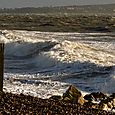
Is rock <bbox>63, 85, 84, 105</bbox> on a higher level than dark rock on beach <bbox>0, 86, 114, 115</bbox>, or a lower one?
lower

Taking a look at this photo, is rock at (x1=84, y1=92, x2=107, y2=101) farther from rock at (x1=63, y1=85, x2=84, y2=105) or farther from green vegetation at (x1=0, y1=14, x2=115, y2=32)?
green vegetation at (x1=0, y1=14, x2=115, y2=32)

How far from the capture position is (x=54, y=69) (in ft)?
70.7

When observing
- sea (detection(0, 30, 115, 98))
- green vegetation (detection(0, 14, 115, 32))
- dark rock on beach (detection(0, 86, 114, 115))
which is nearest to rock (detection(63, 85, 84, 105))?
sea (detection(0, 30, 115, 98))

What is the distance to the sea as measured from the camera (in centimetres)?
1638

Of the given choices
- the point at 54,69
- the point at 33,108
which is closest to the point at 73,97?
the point at 33,108

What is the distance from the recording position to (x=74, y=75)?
19.2m

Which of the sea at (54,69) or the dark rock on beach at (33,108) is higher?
the dark rock on beach at (33,108)

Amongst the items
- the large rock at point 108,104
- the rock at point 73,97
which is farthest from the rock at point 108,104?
the rock at point 73,97

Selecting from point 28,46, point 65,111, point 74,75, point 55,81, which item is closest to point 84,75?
point 74,75

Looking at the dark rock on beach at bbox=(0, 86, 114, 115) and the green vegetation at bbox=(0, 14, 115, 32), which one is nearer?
the dark rock on beach at bbox=(0, 86, 114, 115)

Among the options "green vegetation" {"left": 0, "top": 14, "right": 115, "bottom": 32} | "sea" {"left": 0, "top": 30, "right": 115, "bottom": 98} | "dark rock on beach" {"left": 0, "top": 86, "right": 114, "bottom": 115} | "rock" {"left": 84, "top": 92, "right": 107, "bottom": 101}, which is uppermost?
"dark rock on beach" {"left": 0, "top": 86, "right": 114, "bottom": 115}

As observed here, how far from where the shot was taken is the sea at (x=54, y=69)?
53.7 feet

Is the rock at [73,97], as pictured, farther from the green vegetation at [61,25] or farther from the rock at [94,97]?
the green vegetation at [61,25]

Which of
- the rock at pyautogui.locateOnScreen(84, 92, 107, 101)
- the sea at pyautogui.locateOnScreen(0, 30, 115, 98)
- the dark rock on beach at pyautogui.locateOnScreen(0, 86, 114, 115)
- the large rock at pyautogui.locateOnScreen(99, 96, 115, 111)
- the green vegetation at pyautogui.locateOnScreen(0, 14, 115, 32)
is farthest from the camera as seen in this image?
the green vegetation at pyautogui.locateOnScreen(0, 14, 115, 32)
